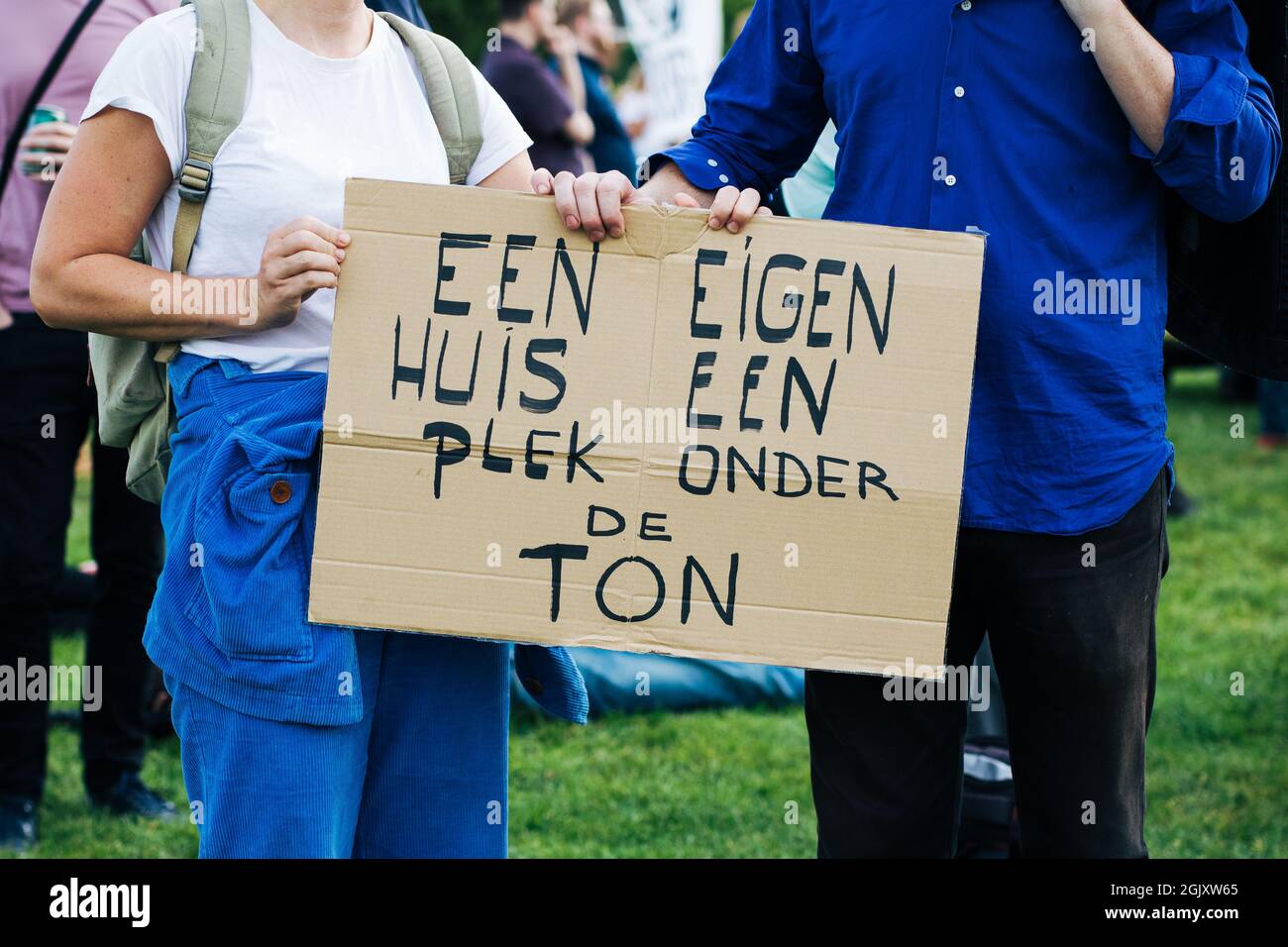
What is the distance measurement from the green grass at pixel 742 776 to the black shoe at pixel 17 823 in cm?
5

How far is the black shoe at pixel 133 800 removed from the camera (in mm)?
4105

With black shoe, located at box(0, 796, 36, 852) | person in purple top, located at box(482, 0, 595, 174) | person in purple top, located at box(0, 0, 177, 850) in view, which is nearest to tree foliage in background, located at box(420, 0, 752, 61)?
person in purple top, located at box(482, 0, 595, 174)

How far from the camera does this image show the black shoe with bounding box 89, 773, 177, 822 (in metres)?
4.11

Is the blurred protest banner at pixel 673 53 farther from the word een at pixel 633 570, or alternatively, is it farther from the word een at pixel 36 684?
the word een at pixel 633 570

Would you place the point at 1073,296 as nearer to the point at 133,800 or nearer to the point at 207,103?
the point at 207,103

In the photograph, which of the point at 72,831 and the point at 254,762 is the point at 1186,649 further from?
the point at 254,762

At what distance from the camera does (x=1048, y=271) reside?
6.87 ft

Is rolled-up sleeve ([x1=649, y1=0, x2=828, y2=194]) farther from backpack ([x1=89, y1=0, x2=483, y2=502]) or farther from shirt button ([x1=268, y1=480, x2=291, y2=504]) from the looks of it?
shirt button ([x1=268, y1=480, x2=291, y2=504])

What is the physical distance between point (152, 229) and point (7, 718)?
2204 mm

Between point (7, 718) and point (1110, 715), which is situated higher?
point (1110, 715)

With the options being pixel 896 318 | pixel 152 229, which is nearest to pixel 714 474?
pixel 896 318

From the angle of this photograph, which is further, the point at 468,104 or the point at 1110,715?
the point at 468,104

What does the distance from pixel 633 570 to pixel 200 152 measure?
0.86 m
